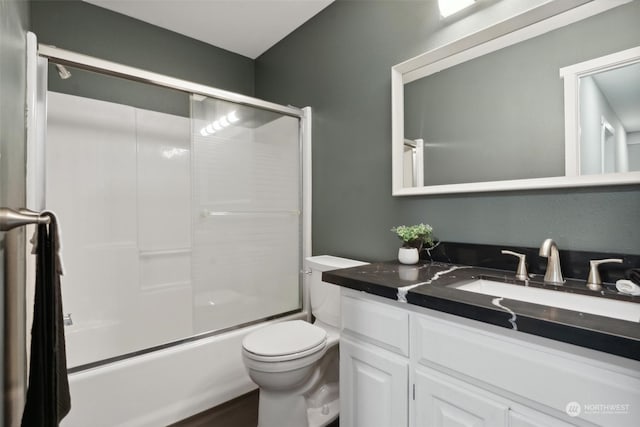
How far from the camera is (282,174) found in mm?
2314

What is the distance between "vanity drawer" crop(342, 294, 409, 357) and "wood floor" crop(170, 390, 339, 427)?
0.83 meters

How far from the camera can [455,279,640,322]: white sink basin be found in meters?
0.93

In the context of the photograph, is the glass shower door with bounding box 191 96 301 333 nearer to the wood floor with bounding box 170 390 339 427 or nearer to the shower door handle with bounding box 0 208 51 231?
the wood floor with bounding box 170 390 339 427

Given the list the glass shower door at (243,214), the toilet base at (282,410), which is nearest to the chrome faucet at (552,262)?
the toilet base at (282,410)

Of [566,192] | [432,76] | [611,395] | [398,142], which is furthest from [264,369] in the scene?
[432,76]

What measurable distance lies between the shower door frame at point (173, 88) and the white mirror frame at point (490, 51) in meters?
0.77

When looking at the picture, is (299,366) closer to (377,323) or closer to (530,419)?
(377,323)

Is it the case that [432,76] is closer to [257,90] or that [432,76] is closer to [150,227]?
[257,90]

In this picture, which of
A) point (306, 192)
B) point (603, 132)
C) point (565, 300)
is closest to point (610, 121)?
point (603, 132)

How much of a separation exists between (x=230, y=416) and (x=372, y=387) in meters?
1.04

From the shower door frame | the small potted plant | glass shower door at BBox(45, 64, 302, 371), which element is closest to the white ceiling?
glass shower door at BBox(45, 64, 302, 371)

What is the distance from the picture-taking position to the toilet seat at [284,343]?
1388 millimetres

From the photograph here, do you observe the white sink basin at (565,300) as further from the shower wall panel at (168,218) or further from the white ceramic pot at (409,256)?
the shower wall panel at (168,218)

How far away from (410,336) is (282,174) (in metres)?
1.55
